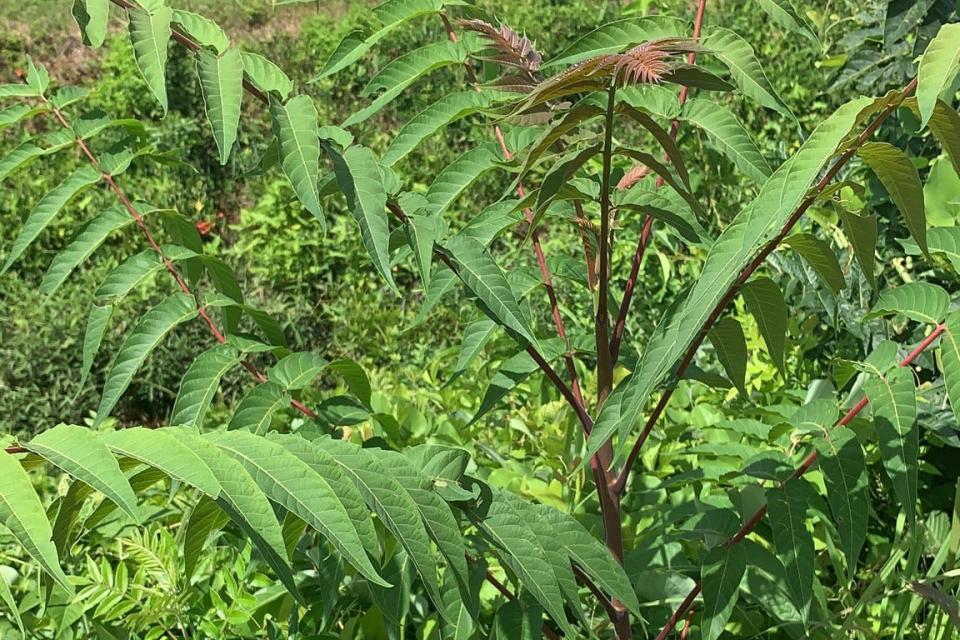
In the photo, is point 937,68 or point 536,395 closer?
point 937,68

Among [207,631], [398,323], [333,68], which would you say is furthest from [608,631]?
[398,323]

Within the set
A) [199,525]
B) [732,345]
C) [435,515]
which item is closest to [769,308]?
[732,345]

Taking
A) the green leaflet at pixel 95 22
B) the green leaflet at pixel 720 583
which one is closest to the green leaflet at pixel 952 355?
the green leaflet at pixel 720 583

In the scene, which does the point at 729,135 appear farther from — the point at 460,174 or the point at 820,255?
the point at 460,174

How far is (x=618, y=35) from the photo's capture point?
1.40m

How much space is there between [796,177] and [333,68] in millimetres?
867

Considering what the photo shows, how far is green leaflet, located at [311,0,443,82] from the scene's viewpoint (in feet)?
5.44

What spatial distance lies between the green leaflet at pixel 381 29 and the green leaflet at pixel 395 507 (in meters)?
0.75

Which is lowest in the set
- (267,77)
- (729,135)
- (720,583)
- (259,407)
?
(720,583)

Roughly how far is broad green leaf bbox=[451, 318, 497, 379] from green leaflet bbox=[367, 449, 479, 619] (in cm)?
58

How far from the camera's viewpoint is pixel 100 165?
1.85 m

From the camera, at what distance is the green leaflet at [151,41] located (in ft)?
4.04

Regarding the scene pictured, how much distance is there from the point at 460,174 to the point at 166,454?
2.74 feet

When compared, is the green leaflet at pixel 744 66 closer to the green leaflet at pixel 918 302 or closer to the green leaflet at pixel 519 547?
the green leaflet at pixel 918 302
